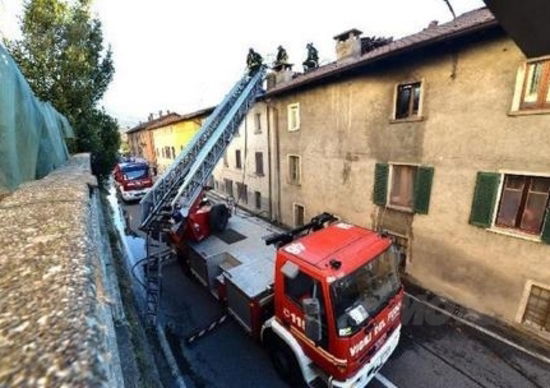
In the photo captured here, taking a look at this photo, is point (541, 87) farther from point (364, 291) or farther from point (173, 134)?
point (173, 134)

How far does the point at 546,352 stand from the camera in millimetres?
7023

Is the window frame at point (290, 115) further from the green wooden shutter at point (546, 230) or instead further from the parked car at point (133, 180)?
the parked car at point (133, 180)

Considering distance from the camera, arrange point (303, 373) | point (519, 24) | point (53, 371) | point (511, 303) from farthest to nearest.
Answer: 1. point (511, 303)
2. point (303, 373)
3. point (519, 24)
4. point (53, 371)

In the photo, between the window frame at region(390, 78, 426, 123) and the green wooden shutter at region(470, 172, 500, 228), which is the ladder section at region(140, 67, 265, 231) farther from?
the green wooden shutter at region(470, 172, 500, 228)

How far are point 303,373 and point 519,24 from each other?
19.4 feet

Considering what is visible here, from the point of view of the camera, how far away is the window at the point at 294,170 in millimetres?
14515

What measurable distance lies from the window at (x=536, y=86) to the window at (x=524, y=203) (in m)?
1.77

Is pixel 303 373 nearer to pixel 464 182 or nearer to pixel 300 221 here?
pixel 464 182

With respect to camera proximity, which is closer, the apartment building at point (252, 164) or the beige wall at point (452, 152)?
the beige wall at point (452, 152)

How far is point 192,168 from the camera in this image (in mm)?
9539

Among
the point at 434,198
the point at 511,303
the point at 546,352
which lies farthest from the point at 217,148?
the point at 546,352

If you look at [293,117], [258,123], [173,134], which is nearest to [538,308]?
[293,117]

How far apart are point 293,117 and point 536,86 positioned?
9262 mm

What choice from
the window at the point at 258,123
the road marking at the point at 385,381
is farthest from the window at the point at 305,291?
the window at the point at 258,123
